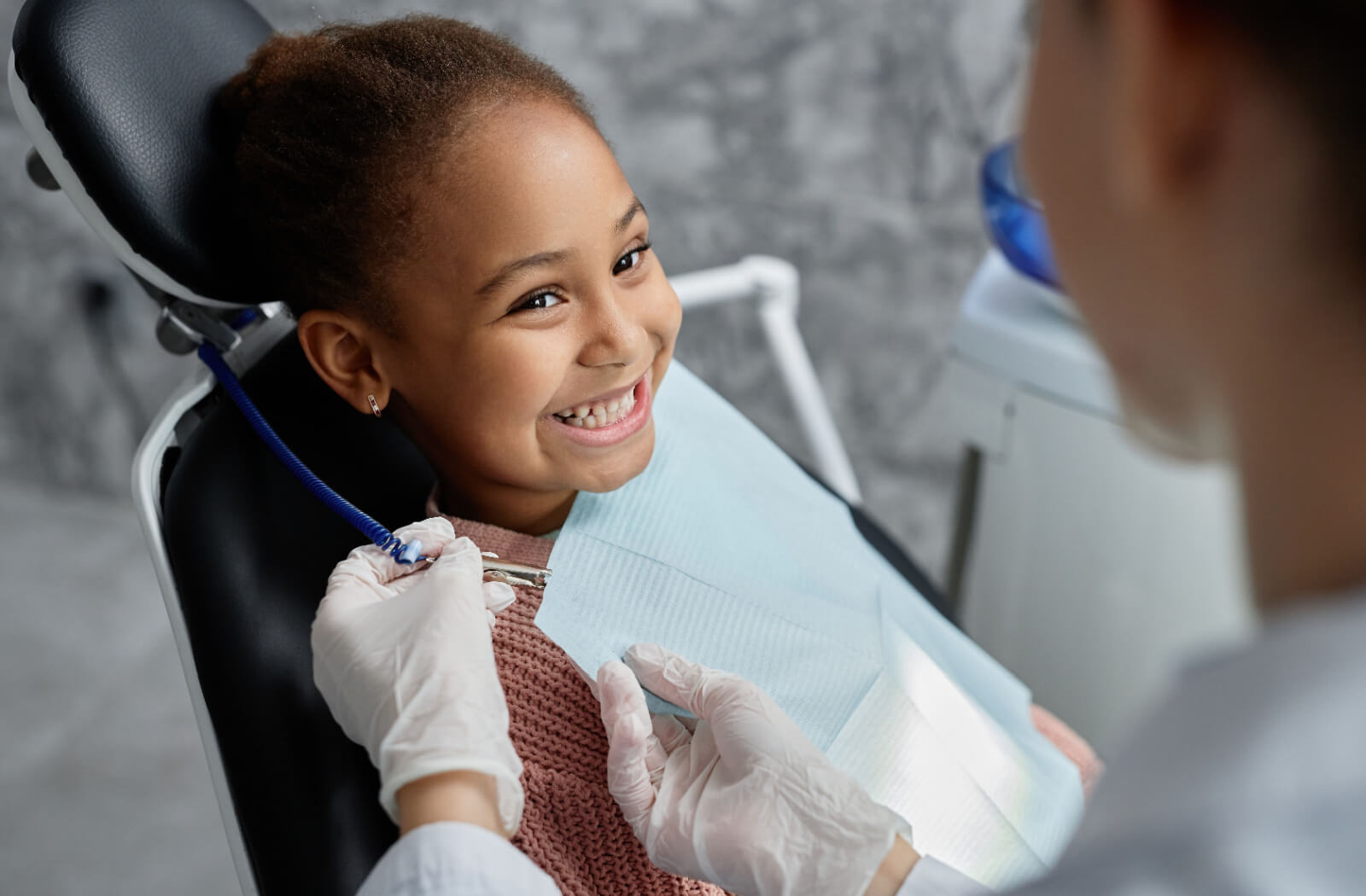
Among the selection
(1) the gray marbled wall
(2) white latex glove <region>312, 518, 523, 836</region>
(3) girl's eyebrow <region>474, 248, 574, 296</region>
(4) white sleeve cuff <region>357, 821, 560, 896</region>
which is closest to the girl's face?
(3) girl's eyebrow <region>474, 248, 574, 296</region>

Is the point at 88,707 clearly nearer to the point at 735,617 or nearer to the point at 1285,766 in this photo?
the point at 735,617

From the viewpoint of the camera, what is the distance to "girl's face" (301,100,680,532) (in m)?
0.90

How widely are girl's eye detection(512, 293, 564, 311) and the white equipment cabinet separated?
22.1 inches

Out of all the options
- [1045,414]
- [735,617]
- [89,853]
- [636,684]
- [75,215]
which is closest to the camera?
[636,684]

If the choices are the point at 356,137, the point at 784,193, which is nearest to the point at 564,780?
the point at 356,137

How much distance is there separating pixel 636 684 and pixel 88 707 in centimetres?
147

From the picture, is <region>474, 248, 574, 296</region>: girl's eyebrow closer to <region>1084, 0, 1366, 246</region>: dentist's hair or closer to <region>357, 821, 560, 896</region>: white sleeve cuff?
<region>357, 821, 560, 896</region>: white sleeve cuff

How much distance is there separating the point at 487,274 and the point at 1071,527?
28.8 inches

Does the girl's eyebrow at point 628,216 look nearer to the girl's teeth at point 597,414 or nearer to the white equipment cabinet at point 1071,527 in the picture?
the girl's teeth at point 597,414

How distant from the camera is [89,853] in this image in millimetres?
1742

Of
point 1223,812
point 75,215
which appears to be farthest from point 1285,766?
point 75,215

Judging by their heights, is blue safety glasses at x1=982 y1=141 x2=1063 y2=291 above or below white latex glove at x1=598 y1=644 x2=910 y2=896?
above

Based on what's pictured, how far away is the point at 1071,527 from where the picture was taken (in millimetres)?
1309

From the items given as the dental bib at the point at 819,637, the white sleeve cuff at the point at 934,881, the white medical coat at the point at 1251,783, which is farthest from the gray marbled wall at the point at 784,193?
the white medical coat at the point at 1251,783
